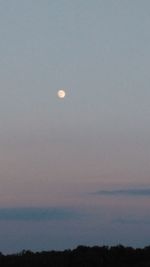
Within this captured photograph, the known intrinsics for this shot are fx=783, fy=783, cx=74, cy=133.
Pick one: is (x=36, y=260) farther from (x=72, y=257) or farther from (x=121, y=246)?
(x=121, y=246)

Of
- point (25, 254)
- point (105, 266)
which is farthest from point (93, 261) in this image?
point (25, 254)

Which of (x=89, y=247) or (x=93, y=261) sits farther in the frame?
(x=89, y=247)

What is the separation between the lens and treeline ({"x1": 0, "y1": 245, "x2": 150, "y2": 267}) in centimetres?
3406

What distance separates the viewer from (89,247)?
120 feet

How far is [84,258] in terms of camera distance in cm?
3453

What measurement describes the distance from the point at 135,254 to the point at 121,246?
888mm

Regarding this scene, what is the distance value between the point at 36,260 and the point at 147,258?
5.00m

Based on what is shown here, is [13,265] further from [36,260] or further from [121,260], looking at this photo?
[121,260]

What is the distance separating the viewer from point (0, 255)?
36344 mm

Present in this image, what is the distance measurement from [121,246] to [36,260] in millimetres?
4249

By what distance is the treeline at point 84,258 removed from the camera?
34.1 m

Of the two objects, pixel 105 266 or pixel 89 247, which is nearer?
pixel 105 266

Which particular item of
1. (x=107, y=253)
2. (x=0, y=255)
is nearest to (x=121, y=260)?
(x=107, y=253)

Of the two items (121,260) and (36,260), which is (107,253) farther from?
(36,260)
